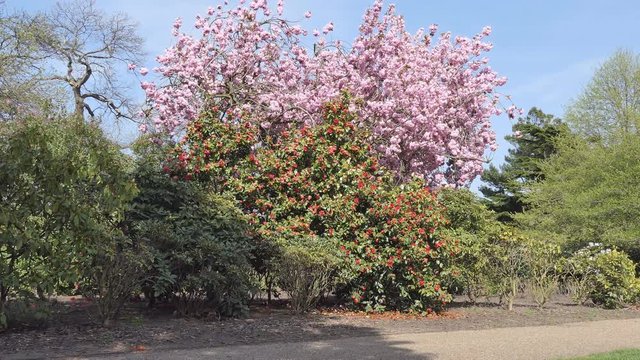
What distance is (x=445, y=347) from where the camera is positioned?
24.6 feet

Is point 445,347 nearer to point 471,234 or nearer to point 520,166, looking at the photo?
point 471,234

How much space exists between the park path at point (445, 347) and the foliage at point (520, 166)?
91.3ft

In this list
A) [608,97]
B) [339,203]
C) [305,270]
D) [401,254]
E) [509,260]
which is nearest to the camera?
[305,270]

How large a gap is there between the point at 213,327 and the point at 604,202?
15218mm

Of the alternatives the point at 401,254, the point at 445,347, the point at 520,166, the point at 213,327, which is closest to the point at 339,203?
the point at 401,254

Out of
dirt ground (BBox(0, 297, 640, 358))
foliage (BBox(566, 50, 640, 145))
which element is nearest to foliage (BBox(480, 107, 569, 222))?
foliage (BBox(566, 50, 640, 145))

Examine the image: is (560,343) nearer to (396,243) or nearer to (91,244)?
(396,243)

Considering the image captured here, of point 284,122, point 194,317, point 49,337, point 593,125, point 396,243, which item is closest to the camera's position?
point 49,337

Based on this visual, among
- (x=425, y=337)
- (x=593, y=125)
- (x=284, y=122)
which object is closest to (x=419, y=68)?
(x=284, y=122)

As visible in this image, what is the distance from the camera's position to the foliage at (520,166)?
37.2 meters

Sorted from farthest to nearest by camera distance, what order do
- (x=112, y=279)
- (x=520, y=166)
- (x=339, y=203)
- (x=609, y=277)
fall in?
(x=520, y=166), (x=609, y=277), (x=339, y=203), (x=112, y=279)

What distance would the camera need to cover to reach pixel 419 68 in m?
16.7

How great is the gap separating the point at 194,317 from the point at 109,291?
5.13 ft

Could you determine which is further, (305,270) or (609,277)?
(609,277)
